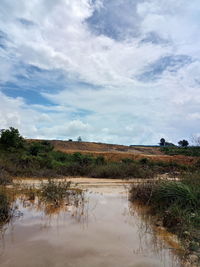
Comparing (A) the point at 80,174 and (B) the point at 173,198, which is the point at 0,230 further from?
(A) the point at 80,174

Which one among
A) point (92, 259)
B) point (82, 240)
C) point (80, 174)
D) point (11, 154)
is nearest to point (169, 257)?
point (92, 259)

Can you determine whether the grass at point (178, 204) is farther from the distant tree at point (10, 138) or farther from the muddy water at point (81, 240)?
the distant tree at point (10, 138)

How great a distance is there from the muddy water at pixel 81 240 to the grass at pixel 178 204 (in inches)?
18.6

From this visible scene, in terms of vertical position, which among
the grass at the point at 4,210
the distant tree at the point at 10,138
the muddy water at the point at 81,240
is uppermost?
the distant tree at the point at 10,138

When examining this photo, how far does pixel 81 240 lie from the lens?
5.37m

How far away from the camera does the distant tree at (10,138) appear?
19225mm

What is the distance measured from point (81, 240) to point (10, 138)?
609 inches

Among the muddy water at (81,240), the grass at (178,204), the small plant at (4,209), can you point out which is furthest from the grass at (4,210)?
the grass at (178,204)

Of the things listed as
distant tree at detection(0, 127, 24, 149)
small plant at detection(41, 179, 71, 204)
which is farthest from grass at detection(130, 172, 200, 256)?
distant tree at detection(0, 127, 24, 149)

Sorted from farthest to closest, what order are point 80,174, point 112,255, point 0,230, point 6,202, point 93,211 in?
point 80,174 → point 93,211 → point 6,202 → point 0,230 → point 112,255

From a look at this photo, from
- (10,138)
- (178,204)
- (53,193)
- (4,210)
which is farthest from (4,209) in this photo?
(10,138)

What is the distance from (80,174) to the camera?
17766 millimetres

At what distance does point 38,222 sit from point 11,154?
12676mm

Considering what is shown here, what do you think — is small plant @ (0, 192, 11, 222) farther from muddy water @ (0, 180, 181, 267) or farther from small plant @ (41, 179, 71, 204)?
small plant @ (41, 179, 71, 204)
